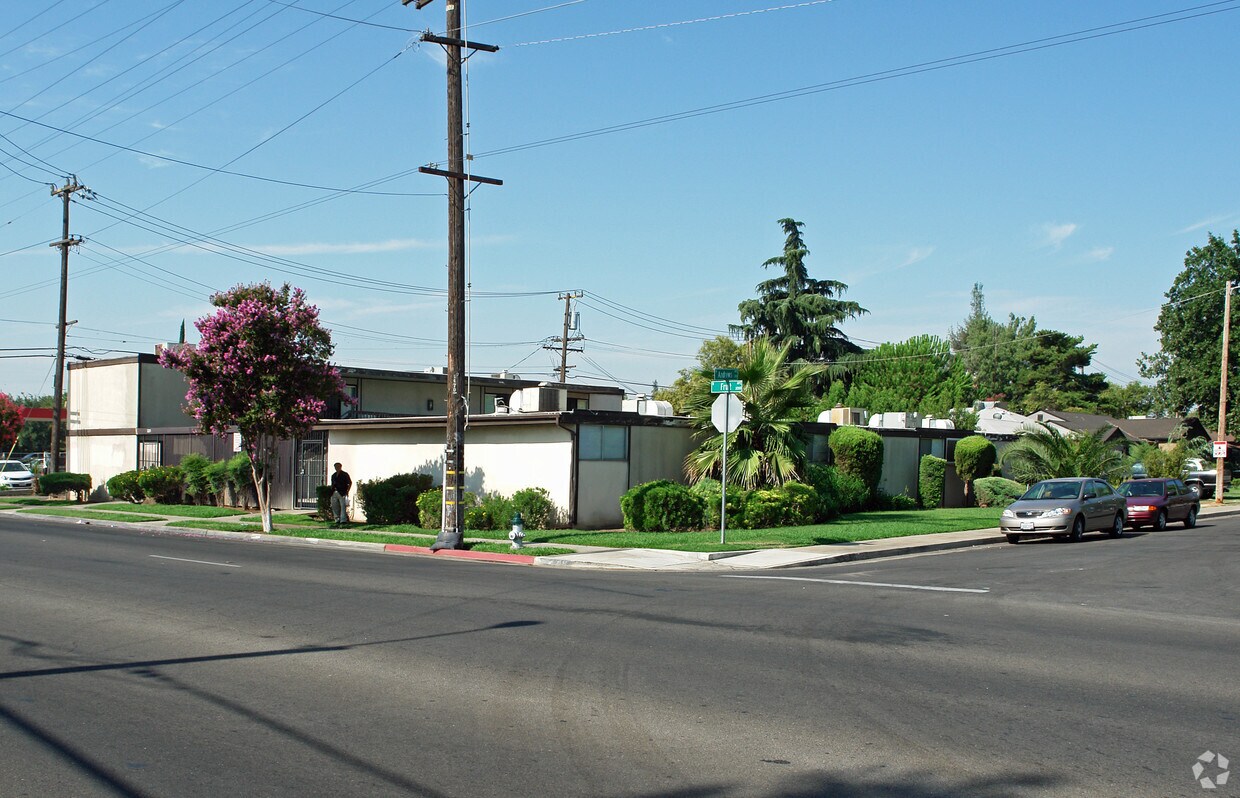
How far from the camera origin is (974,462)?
36.5m

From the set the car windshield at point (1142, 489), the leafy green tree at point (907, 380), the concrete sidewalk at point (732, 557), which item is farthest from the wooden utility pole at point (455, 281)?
the leafy green tree at point (907, 380)

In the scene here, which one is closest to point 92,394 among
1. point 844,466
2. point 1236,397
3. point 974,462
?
point 844,466

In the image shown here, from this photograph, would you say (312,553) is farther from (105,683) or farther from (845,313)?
(845,313)

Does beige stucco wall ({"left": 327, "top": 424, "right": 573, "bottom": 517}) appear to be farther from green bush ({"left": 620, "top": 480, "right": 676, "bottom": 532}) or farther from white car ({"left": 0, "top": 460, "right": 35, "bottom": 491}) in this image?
white car ({"left": 0, "top": 460, "right": 35, "bottom": 491})

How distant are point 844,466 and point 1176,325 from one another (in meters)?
42.5

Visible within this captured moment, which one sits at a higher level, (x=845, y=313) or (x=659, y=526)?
(x=845, y=313)

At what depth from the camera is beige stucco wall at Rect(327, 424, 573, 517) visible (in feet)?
86.3

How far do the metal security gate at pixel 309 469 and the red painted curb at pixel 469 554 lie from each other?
1186 cm

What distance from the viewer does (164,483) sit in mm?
38312

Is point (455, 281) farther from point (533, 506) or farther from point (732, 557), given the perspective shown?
point (732, 557)

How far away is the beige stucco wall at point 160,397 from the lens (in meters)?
43.2

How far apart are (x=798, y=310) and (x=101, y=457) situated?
3576 cm

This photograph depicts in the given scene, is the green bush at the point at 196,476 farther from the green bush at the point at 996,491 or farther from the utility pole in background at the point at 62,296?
the green bush at the point at 996,491

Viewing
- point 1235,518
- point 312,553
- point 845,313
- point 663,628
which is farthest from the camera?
point 845,313
